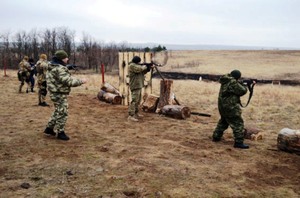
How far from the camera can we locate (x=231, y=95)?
8469 mm

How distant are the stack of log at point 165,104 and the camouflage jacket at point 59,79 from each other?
4.96 metres

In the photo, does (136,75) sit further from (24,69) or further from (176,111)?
(24,69)

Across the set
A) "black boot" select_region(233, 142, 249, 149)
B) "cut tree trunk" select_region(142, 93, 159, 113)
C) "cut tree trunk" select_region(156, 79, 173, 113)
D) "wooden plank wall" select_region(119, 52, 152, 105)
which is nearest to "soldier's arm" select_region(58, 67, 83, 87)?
"black boot" select_region(233, 142, 249, 149)

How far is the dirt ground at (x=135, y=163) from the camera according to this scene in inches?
226

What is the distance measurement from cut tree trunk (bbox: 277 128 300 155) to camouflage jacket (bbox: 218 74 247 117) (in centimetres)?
116

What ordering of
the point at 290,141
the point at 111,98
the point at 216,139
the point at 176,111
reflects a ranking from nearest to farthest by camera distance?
the point at 290,141 < the point at 216,139 < the point at 176,111 < the point at 111,98

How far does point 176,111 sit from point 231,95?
3.79 meters

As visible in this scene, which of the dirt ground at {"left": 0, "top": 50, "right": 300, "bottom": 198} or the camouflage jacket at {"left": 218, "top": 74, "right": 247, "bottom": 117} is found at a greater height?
the camouflage jacket at {"left": 218, "top": 74, "right": 247, "bottom": 117}

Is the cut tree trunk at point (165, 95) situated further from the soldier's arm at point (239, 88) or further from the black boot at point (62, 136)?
the black boot at point (62, 136)

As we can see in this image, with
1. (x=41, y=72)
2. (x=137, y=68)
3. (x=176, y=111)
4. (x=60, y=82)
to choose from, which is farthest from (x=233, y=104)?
(x=41, y=72)

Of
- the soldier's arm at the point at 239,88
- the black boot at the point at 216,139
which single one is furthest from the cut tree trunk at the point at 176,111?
the soldier's arm at the point at 239,88

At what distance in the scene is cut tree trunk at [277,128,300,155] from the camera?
8188 millimetres

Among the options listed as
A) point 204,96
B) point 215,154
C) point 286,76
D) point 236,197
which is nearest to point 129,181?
point 236,197

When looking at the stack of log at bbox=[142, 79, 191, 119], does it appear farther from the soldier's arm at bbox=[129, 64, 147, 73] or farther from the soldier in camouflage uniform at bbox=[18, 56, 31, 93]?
the soldier in camouflage uniform at bbox=[18, 56, 31, 93]
